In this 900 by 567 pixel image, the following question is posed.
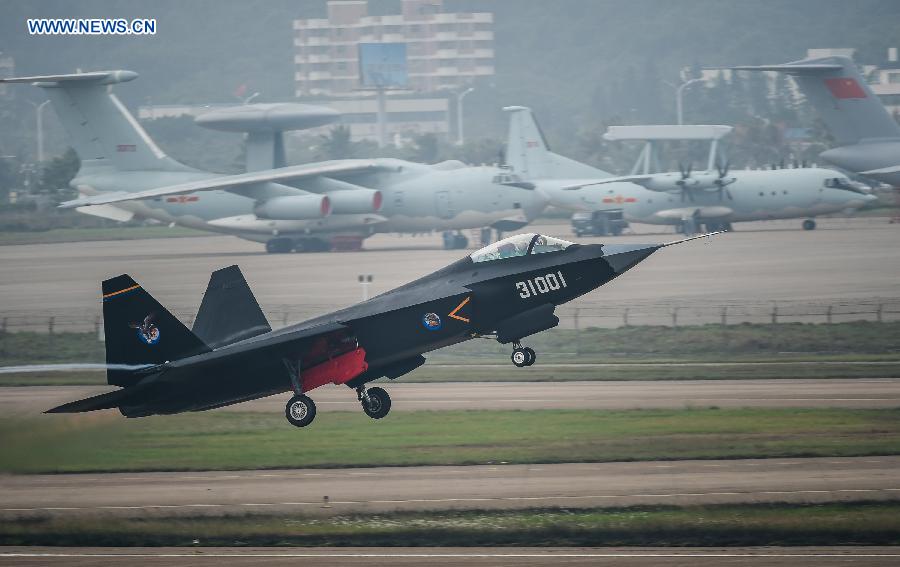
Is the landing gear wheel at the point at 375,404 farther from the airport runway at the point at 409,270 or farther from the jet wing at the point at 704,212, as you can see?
the jet wing at the point at 704,212

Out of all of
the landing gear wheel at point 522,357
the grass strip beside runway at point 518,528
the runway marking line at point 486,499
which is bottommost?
the grass strip beside runway at point 518,528

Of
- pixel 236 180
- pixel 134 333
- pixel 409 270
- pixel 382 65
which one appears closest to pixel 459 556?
pixel 134 333

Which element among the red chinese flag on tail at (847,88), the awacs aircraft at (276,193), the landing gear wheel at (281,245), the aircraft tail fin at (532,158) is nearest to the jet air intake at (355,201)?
the awacs aircraft at (276,193)

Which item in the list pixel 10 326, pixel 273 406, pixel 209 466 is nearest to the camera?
pixel 209 466

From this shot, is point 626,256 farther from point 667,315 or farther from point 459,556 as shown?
point 667,315

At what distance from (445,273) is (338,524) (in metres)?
7.58

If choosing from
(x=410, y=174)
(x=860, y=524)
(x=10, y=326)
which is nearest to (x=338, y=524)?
(x=860, y=524)

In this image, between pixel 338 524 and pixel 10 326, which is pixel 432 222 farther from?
pixel 338 524

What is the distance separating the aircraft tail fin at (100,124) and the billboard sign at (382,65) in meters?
80.9

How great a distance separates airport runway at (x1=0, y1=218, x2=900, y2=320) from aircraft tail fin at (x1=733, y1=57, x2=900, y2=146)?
23.4 feet

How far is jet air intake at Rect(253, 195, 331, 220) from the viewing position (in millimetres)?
85500

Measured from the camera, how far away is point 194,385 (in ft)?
112

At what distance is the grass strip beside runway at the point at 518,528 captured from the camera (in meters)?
29.5

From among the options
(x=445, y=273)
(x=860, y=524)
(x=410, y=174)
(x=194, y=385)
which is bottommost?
(x=860, y=524)
